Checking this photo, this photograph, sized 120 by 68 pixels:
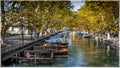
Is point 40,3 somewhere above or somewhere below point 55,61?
above

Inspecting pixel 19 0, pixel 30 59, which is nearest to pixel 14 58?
pixel 30 59

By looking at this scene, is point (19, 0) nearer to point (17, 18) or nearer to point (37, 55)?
point (17, 18)

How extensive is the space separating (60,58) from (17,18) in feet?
10.4

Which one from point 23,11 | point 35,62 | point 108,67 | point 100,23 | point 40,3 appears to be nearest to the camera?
point 108,67

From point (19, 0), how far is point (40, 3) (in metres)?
4.08

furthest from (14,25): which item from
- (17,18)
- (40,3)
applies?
(40,3)

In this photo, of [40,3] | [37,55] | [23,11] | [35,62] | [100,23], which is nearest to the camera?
[35,62]

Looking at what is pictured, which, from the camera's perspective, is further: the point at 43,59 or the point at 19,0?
the point at 19,0

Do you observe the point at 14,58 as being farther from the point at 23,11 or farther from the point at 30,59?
the point at 23,11

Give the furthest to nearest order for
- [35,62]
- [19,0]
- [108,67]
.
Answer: [19,0] → [35,62] → [108,67]

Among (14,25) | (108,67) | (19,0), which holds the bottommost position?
(108,67)

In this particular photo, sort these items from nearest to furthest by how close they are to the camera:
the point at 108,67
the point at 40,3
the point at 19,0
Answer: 1. the point at 108,67
2. the point at 19,0
3. the point at 40,3

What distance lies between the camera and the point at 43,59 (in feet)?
40.5

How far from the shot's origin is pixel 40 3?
61.3ft
